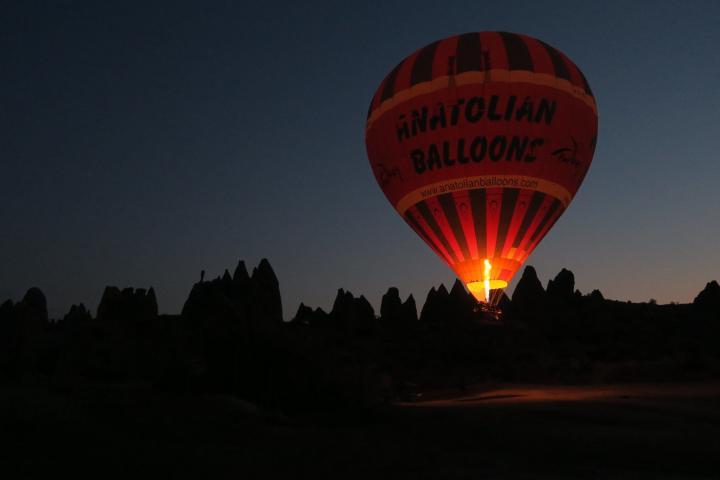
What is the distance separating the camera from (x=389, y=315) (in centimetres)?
5209

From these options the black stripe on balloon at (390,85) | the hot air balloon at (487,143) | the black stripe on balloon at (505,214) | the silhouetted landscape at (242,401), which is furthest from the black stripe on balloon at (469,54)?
the silhouetted landscape at (242,401)

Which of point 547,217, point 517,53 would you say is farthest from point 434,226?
point 517,53

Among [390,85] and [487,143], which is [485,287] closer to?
[487,143]

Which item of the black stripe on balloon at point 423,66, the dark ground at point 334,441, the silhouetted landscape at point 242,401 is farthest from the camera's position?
the black stripe on balloon at point 423,66

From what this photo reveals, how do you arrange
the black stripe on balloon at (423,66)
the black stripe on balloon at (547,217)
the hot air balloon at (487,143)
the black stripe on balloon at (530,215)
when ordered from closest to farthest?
1. the hot air balloon at (487,143)
2. the black stripe on balloon at (530,215)
3. the black stripe on balloon at (423,66)
4. the black stripe on balloon at (547,217)

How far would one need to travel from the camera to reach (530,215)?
23.2 m

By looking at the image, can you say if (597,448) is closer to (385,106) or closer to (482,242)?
(482,242)

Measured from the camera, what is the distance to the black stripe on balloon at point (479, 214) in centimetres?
2255

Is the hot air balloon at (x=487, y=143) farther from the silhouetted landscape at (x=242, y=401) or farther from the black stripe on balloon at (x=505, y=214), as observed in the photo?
the silhouetted landscape at (x=242, y=401)

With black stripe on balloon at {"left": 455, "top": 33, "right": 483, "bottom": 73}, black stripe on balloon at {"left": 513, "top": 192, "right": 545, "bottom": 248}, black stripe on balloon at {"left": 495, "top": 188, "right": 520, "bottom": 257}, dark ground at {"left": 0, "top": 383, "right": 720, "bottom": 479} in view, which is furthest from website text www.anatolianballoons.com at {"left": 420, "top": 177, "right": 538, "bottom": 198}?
dark ground at {"left": 0, "top": 383, "right": 720, "bottom": 479}

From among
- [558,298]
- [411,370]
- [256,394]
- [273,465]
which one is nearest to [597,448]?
[273,465]

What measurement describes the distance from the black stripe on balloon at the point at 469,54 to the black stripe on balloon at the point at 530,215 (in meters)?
5.46

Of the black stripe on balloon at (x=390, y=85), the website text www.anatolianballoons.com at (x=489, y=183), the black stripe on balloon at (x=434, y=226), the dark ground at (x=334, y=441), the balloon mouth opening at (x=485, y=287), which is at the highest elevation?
the black stripe on balloon at (x=390, y=85)

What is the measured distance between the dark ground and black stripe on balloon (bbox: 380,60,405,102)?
17.5m
